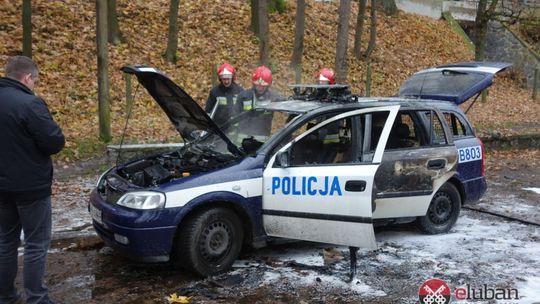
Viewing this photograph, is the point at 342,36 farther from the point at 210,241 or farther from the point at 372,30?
the point at 210,241

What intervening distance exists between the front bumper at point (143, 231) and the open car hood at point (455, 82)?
14.0ft

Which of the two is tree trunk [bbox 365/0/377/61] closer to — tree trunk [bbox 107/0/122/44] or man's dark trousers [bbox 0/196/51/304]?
tree trunk [bbox 107/0/122/44]

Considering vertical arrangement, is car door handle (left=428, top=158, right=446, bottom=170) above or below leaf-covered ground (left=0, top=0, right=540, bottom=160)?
below

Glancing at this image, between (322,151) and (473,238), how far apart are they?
2.27 meters

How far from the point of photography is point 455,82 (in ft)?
24.0

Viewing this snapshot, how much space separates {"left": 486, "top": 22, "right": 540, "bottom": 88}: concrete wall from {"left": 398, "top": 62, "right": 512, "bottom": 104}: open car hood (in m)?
17.1

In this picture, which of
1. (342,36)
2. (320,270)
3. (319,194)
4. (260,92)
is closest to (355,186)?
(319,194)

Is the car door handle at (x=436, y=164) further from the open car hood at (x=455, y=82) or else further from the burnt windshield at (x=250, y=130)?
the burnt windshield at (x=250, y=130)

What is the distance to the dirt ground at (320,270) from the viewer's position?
15.9 ft

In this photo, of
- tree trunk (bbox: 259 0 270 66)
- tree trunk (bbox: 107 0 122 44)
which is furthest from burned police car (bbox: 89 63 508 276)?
tree trunk (bbox: 107 0 122 44)

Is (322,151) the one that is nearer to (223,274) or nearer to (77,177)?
(223,274)

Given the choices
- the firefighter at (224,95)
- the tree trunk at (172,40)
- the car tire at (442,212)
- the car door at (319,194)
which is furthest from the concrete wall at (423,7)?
the car door at (319,194)

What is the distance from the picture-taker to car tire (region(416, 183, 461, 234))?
6.59m

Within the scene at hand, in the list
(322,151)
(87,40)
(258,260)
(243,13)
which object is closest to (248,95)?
(322,151)
